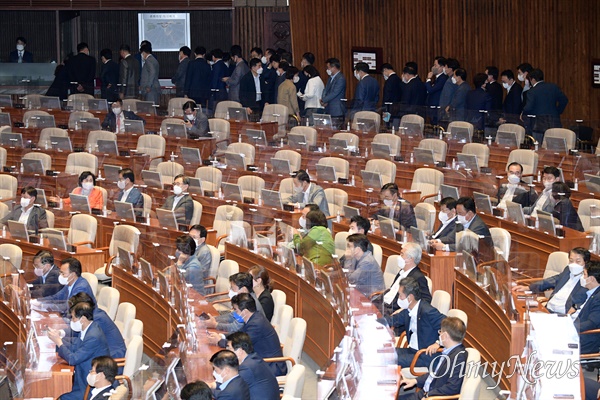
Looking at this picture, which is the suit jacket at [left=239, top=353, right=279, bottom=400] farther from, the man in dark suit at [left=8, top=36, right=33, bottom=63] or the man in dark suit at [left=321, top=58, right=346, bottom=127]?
the man in dark suit at [left=8, top=36, right=33, bottom=63]

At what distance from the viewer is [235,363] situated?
7.23 m

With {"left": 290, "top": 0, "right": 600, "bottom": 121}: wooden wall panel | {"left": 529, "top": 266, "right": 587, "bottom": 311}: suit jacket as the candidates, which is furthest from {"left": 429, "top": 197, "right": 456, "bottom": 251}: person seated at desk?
{"left": 290, "top": 0, "right": 600, "bottom": 121}: wooden wall panel

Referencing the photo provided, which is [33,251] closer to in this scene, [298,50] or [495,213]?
[495,213]

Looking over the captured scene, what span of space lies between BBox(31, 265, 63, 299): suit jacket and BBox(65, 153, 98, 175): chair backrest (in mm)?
4512

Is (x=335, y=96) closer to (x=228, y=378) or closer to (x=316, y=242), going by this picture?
(x=316, y=242)

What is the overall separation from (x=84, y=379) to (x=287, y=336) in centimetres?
164

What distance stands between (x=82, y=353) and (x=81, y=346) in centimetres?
7

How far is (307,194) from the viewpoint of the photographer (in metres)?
12.6

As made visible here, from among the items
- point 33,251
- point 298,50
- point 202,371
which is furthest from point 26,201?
point 298,50

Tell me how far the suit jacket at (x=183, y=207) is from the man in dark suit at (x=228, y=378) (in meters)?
5.10

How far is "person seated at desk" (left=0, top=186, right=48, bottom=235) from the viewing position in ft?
40.2

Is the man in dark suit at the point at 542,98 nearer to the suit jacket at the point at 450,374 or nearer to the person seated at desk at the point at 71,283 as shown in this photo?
the person seated at desk at the point at 71,283

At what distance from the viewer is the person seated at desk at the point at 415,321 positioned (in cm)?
842

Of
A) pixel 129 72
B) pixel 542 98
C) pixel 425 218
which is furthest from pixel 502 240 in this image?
pixel 129 72
